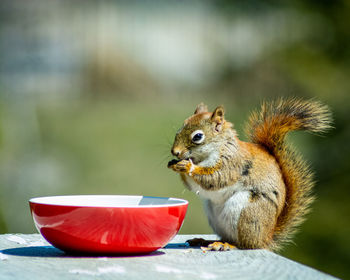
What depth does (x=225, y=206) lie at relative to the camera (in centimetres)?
123

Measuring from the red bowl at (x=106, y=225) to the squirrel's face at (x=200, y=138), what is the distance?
303mm

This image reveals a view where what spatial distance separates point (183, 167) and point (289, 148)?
298 mm

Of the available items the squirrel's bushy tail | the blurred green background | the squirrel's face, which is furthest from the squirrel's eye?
the blurred green background

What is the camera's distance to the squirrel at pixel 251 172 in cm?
122

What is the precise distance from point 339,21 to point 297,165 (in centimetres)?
126

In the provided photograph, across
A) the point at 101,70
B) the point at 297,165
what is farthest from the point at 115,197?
the point at 101,70

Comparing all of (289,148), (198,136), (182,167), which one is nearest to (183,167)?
(182,167)

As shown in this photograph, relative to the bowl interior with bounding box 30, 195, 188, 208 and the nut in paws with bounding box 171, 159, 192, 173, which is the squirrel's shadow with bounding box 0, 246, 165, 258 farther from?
the nut in paws with bounding box 171, 159, 192, 173

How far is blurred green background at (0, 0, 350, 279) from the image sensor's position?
2441 mm

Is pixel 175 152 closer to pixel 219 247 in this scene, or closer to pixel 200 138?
pixel 200 138

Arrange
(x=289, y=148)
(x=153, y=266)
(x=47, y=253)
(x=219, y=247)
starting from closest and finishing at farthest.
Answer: (x=153, y=266), (x=47, y=253), (x=219, y=247), (x=289, y=148)

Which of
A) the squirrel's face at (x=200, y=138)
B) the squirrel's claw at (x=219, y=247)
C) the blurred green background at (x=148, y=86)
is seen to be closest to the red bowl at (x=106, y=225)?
the squirrel's claw at (x=219, y=247)

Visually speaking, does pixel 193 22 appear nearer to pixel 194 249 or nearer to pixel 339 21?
pixel 339 21

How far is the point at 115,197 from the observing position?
1110 mm
